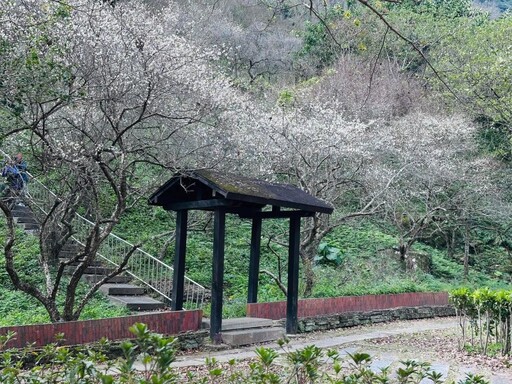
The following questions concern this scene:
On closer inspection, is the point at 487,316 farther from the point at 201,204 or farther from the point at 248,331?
the point at 201,204

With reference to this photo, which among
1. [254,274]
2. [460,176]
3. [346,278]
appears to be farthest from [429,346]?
[460,176]

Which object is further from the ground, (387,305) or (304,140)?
(304,140)

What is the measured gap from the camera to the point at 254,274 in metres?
10.0

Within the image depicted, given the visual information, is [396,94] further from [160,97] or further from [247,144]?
[160,97]

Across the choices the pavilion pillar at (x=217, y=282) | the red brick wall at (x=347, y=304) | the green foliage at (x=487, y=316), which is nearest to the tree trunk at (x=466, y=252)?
the red brick wall at (x=347, y=304)

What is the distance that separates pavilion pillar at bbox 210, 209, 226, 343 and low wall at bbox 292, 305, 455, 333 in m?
2.29

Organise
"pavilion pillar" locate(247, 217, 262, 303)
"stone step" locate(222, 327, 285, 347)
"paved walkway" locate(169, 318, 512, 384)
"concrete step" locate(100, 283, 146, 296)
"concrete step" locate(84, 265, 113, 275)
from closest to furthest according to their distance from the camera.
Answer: "paved walkway" locate(169, 318, 512, 384) < "stone step" locate(222, 327, 285, 347) < "pavilion pillar" locate(247, 217, 262, 303) < "concrete step" locate(100, 283, 146, 296) < "concrete step" locate(84, 265, 113, 275)

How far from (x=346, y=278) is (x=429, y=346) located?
18.7 ft

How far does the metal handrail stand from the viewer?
11570 mm

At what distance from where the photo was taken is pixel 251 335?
28.0ft

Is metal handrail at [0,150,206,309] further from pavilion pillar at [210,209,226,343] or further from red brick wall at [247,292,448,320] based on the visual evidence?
pavilion pillar at [210,209,226,343]

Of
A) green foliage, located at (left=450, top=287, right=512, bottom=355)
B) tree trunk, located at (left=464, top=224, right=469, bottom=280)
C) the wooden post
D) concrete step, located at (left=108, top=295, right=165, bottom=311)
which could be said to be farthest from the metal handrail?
tree trunk, located at (left=464, top=224, right=469, bottom=280)

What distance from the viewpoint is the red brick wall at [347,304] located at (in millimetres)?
9766

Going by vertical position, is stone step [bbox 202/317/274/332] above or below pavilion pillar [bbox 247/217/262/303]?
below
